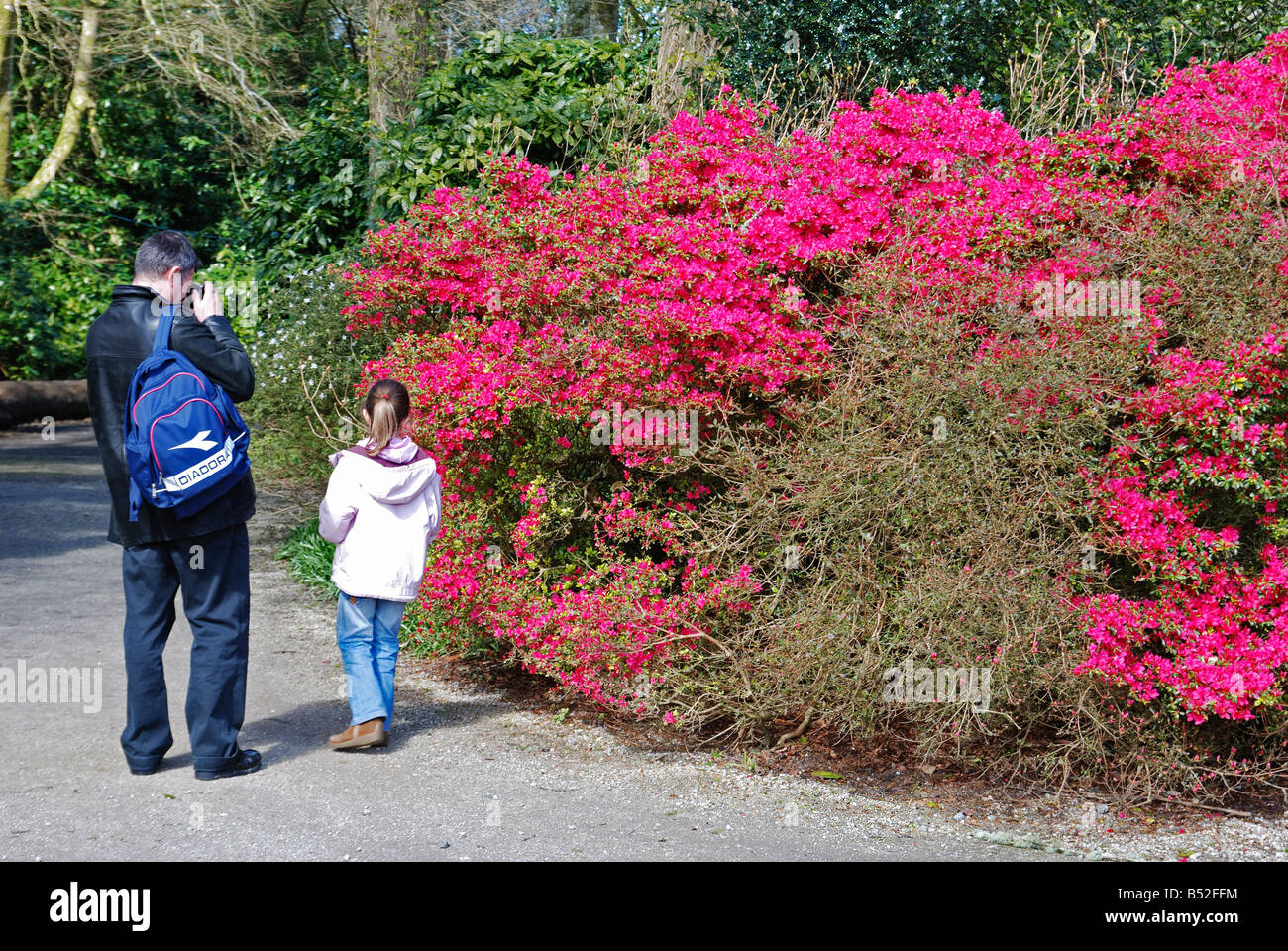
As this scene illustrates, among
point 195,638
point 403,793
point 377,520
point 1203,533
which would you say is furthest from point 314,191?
point 1203,533

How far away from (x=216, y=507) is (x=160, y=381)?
47 centimetres

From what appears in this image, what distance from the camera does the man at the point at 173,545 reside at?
4121 millimetres

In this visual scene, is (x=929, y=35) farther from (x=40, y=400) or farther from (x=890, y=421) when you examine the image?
(x=40, y=400)

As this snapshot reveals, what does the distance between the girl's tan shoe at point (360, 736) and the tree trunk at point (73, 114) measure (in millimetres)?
14065

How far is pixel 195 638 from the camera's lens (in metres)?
4.21

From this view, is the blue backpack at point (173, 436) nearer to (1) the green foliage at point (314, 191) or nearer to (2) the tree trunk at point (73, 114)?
(1) the green foliage at point (314, 191)

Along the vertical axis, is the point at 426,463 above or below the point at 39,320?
below

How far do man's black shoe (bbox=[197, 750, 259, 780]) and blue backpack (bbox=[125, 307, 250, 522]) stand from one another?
3.05ft

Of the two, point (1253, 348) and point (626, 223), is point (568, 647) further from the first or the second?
point (1253, 348)

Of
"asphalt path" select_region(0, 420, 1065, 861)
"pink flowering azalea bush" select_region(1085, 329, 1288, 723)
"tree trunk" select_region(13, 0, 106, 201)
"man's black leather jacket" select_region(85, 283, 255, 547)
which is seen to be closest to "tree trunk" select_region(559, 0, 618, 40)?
"tree trunk" select_region(13, 0, 106, 201)

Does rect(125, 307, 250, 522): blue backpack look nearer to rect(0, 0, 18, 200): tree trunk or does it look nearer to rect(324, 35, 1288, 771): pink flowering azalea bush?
rect(324, 35, 1288, 771): pink flowering azalea bush

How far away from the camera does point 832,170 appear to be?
5062mm
